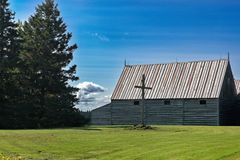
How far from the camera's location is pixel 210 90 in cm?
5128

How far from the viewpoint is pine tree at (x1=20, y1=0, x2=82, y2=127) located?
176 ft

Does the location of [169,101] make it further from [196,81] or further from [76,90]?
[76,90]

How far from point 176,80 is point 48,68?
1500cm

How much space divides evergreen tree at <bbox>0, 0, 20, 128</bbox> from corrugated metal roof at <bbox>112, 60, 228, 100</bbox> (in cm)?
1240

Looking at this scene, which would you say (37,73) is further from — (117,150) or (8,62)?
(117,150)

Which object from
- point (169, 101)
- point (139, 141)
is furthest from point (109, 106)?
point (139, 141)

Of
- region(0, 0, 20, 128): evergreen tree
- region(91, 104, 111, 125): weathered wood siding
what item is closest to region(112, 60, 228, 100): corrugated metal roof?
region(91, 104, 111, 125): weathered wood siding

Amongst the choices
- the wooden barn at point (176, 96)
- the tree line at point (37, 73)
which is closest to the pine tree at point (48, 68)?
the tree line at point (37, 73)

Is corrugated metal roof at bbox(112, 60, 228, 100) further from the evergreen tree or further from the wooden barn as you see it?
the evergreen tree

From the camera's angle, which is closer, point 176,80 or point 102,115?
point 176,80

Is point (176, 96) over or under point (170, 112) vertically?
over

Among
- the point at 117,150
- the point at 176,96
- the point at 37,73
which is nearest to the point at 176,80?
the point at 176,96

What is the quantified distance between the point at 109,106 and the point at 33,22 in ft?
45.8

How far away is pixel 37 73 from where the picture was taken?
2174 inches
